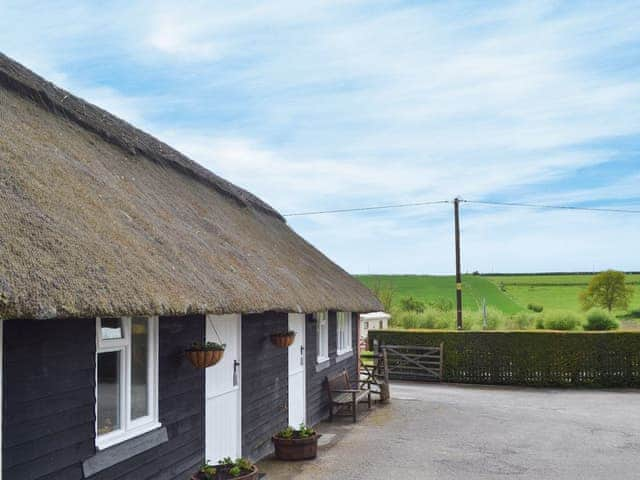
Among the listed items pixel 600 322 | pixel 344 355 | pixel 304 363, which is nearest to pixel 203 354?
pixel 304 363

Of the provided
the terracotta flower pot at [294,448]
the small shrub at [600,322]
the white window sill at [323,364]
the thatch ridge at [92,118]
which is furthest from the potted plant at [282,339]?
the small shrub at [600,322]

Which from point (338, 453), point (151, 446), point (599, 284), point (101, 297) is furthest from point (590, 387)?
point (599, 284)

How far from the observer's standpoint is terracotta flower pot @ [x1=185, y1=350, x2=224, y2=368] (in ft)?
21.6

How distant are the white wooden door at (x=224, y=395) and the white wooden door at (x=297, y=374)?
2.36 metres

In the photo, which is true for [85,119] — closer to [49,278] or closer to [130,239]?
[130,239]

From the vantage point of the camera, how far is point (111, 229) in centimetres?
554

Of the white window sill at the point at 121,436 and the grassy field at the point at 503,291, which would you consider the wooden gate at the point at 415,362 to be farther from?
the grassy field at the point at 503,291

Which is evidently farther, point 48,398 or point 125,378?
point 125,378

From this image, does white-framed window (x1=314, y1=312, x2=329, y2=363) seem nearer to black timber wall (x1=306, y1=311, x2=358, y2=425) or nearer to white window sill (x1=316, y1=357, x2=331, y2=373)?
white window sill (x1=316, y1=357, x2=331, y2=373)

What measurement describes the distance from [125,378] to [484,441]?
6931mm

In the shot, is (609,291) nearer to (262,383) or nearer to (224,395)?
(262,383)

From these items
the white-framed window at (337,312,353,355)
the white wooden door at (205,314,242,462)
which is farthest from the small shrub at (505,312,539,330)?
the white wooden door at (205,314,242,462)

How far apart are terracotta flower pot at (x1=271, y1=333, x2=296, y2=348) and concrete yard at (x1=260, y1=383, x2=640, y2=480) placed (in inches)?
65.3

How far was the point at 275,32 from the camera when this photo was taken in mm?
9523
